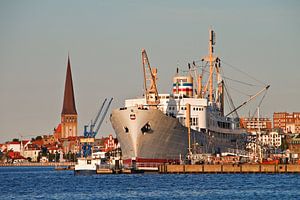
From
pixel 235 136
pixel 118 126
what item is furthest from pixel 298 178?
pixel 235 136

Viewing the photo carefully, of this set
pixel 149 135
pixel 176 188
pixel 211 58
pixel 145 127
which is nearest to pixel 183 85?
pixel 211 58

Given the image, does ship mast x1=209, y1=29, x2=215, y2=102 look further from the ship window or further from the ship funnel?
the ship window

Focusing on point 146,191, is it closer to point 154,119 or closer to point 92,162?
point 154,119

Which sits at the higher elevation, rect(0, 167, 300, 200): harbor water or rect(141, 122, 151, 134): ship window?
rect(141, 122, 151, 134): ship window

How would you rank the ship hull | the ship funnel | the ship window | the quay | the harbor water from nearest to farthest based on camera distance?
the harbor water, the quay, the ship window, the ship hull, the ship funnel

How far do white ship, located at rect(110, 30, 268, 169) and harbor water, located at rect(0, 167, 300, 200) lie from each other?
6971 millimetres

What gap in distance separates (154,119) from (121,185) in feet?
74.7

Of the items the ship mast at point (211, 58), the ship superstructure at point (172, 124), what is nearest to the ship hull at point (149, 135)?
the ship superstructure at point (172, 124)

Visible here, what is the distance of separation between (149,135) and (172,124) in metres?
3.16

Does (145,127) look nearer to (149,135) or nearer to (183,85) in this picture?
(149,135)

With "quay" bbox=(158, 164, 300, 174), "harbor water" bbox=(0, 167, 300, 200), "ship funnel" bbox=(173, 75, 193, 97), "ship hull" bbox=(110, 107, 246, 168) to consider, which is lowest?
"harbor water" bbox=(0, 167, 300, 200)

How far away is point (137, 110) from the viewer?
404 feet

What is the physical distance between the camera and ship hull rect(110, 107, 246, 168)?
12231cm

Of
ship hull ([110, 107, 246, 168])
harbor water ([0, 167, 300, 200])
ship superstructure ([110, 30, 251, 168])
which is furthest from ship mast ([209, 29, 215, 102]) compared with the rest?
harbor water ([0, 167, 300, 200])
